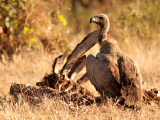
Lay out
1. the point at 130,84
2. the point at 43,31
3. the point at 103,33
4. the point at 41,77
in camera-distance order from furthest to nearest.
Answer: the point at 43,31 → the point at 41,77 → the point at 103,33 → the point at 130,84

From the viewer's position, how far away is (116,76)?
15.4 ft

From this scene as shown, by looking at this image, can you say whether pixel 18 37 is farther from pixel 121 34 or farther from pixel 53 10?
pixel 121 34

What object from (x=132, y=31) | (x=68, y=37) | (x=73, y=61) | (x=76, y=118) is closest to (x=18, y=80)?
(x=73, y=61)

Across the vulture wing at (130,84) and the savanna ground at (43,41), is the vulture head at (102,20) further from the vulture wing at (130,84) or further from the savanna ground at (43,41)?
the savanna ground at (43,41)

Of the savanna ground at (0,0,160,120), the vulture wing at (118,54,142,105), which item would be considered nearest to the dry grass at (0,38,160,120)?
the savanna ground at (0,0,160,120)

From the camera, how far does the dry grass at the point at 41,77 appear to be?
450 centimetres

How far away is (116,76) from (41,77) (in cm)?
246

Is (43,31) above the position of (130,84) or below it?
above

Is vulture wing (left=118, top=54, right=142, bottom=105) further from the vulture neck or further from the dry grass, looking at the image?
the vulture neck

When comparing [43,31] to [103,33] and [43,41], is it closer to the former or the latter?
[43,41]

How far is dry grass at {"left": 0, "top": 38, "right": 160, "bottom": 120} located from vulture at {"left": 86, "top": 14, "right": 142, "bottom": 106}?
20 cm

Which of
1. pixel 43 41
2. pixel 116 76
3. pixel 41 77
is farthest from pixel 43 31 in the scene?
pixel 116 76

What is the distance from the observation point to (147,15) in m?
11.8

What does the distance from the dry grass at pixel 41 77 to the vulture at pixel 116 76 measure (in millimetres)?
200
